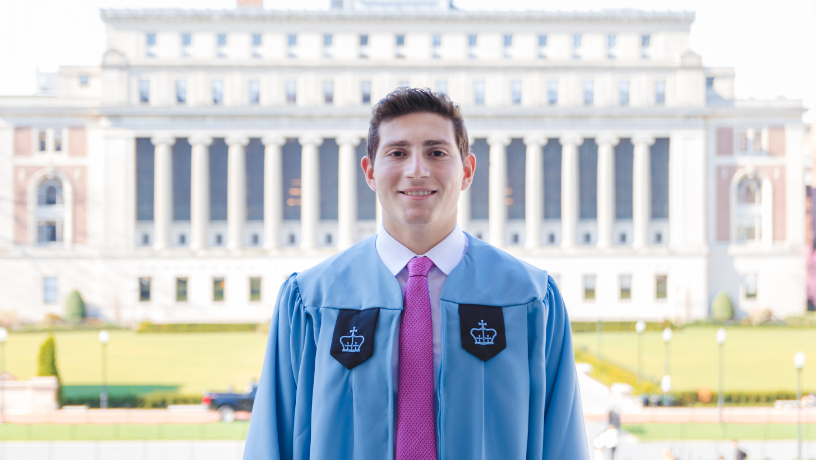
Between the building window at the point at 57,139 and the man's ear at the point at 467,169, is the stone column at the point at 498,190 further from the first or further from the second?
the man's ear at the point at 467,169

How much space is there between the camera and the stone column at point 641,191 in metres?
55.4

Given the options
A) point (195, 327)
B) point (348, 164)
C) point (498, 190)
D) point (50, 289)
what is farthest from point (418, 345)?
point (50, 289)

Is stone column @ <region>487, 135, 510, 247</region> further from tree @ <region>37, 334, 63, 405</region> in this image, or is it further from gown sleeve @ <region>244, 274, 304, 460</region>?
gown sleeve @ <region>244, 274, 304, 460</region>

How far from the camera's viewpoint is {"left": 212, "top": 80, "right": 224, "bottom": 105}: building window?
185 feet

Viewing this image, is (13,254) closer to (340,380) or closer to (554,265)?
(554,265)

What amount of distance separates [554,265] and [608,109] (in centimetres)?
1317

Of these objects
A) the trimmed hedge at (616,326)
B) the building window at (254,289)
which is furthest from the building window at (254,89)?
the trimmed hedge at (616,326)

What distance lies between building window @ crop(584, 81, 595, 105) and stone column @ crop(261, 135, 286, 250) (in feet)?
81.4

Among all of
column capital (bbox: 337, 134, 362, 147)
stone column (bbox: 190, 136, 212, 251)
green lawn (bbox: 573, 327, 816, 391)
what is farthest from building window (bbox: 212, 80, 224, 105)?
green lawn (bbox: 573, 327, 816, 391)

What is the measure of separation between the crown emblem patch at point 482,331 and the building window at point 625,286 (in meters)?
54.4

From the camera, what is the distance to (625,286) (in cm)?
5566

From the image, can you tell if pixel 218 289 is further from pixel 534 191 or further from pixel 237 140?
pixel 534 191

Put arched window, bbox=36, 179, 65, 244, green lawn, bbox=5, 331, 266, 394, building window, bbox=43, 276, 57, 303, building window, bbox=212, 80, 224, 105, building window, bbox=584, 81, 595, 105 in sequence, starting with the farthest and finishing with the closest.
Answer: building window, bbox=584, 81, 595, 105, building window, bbox=212, 80, 224, 105, arched window, bbox=36, 179, 65, 244, building window, bbox=43, 276, 57, 303, green lawn, bbox=5, 331, 266, 394

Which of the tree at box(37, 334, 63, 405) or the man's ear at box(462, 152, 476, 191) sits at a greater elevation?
the man's ear at box(462, 152, 476, 191)
